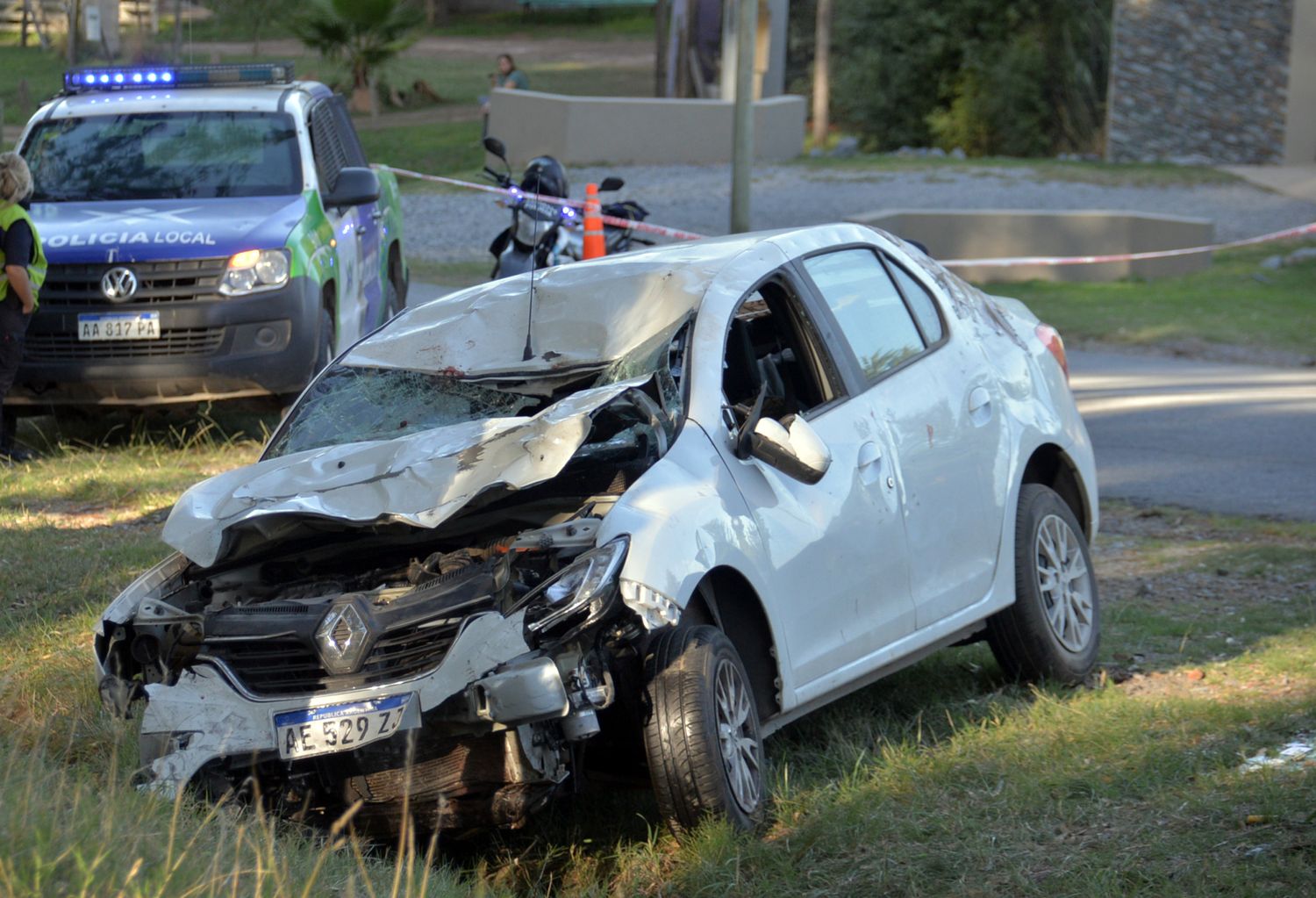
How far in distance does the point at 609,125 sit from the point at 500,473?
24263mm

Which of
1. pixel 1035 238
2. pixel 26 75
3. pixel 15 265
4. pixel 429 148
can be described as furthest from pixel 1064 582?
pixel 429 148

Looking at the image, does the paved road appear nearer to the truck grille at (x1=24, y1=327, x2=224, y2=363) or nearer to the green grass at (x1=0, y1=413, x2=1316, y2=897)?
the green grass at (x1=0, y1=413, x2=1316, y2=897)

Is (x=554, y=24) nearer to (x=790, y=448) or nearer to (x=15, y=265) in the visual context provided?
(x=15, y=265)

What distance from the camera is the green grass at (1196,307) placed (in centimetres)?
1562

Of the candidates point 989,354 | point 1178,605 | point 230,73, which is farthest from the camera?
point 230,73

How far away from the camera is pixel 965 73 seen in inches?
1507

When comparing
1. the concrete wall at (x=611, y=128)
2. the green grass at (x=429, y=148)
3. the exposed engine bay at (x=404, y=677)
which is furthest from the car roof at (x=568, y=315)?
the concrete wall at (x=611, y=128)

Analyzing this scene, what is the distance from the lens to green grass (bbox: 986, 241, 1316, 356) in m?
15.6

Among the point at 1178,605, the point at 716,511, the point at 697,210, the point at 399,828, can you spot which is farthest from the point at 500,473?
the point at 697,210

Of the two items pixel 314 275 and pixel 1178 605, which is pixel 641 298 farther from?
pixel 314 275

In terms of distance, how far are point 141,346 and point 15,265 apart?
0.87 m

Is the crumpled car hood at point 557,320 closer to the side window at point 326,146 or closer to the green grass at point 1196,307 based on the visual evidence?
the side window at point 326,146

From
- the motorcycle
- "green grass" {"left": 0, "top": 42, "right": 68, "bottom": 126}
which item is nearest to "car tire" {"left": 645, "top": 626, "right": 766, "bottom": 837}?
the motorcycle

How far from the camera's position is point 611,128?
92.5 feet
